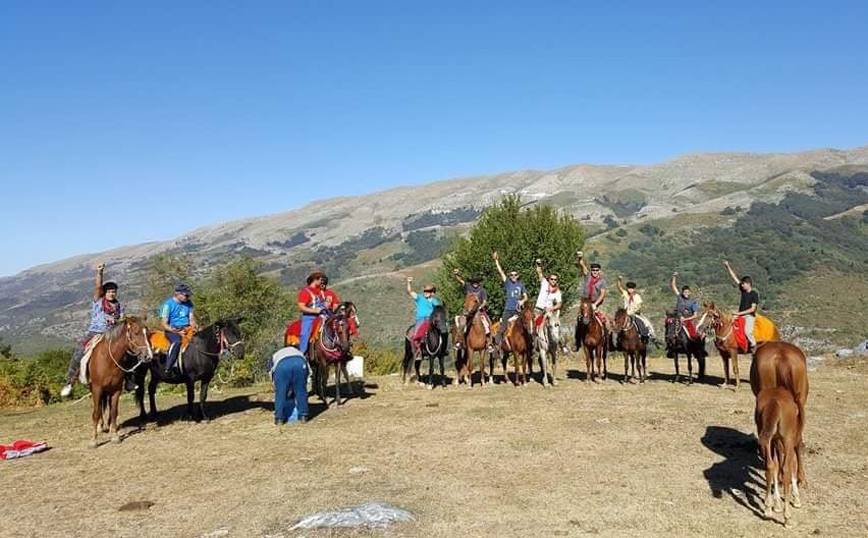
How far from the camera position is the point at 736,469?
835 cm

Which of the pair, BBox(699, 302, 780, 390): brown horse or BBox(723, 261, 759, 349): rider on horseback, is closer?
BBox(723, 261, 759, 349): rider on horseback

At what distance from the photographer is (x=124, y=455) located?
9914 millimetres

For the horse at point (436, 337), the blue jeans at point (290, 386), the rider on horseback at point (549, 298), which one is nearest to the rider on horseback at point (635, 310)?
the rider on horseback at point (549, 298)

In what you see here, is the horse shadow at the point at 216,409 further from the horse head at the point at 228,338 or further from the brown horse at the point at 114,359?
the brown horse at the point at 114,359

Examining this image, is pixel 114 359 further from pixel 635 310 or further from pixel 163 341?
pixel 635 310

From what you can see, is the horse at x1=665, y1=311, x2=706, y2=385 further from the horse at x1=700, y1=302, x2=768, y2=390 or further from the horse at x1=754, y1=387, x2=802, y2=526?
the horse at x1=754, y1=387, x2=802, y2=526

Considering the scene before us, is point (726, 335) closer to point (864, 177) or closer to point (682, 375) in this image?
point (682, 375)

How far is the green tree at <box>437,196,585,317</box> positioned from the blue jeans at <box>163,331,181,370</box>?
29025 mm

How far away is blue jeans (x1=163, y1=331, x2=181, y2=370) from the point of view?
11.8m

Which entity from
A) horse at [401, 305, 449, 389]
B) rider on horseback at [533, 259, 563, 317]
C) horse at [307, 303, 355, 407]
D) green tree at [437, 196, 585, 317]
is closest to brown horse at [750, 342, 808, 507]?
rider on horseback at [533, 259, 563, 317]

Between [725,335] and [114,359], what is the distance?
14.1 m

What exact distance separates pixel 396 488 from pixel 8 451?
748 cm

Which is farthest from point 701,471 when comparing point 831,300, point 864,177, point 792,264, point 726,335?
point 864,177

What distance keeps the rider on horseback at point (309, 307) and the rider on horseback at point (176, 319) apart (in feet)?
7.79
